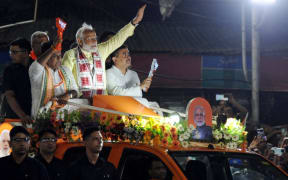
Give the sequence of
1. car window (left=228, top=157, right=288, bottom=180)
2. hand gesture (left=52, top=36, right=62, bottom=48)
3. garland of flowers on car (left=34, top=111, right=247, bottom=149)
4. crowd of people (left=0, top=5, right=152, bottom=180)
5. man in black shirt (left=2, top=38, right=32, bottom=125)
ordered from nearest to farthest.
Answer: crowd of people (left=0, top=5, right=152, bottom=180)
car window (left=228, top=157, right=288, bottom=180)
garland of flowers on car (left=34, top=111, right=247, bottom=149)
hand gesture (left=52, top=36, right=62, bottom=48)
man in black shirt (left=2, top=38, right=32, bottom=125)

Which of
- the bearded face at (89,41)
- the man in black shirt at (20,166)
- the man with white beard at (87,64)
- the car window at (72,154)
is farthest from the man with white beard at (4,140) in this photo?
the man in black shirt at (20,166)

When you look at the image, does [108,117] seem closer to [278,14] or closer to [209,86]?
[209,86]

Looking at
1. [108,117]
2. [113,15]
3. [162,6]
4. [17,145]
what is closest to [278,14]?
[162,6]

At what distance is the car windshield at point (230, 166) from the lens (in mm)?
6355

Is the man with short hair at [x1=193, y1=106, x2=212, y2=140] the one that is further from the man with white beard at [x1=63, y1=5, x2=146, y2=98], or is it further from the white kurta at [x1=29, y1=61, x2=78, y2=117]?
the white kurta at [x1=29, y1=61, x2=78, y2=117]

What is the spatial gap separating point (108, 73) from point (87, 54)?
0.46 meters

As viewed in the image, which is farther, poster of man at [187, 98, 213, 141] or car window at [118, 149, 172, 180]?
poster of man at [187, 98, 213, 141]

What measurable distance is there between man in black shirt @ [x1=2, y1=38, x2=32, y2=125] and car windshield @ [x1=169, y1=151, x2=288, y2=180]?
239 cm

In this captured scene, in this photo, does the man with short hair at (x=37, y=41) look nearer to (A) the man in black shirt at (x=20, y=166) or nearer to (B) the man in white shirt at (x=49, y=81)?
(B) the man in white shirt at (x=49, y=81)

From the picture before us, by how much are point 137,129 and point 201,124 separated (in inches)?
36.9

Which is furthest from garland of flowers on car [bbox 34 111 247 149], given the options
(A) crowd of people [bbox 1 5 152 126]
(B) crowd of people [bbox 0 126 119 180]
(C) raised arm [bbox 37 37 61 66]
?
(B) crowd of people [bbox 0 126 119 180]

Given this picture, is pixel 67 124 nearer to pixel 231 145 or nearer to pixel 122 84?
pixel 122 84

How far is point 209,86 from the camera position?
18.8 m

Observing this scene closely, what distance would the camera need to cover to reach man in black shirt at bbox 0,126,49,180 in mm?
5520
